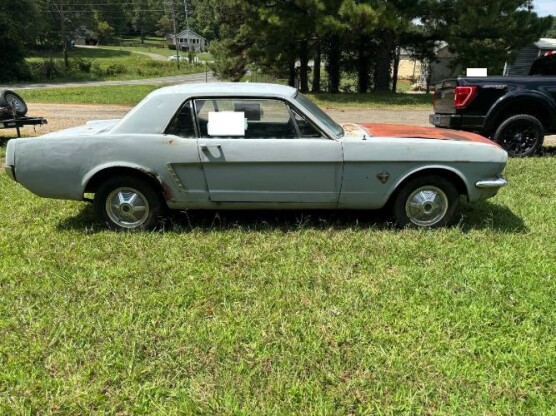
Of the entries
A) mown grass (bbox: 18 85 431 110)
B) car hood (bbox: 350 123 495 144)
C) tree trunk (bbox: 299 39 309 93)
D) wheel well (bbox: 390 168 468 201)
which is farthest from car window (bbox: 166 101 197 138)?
tree trunk (bbox: 299 39 309 93)

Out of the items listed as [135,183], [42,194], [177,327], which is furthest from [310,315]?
[42,194]

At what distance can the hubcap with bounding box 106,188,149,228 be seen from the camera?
4.56m

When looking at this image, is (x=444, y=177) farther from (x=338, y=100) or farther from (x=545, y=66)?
(x=338, y=100)

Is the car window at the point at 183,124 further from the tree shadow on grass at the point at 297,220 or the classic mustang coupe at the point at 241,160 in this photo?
the tree shadow on grass at the point at 297,220

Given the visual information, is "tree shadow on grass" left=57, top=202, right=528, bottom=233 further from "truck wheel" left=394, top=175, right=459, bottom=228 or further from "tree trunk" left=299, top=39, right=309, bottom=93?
"tree trunk" left=299, top=39, right=309, bottom=93

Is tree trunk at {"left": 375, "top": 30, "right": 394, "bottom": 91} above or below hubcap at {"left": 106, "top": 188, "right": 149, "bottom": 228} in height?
above

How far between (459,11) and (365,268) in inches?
680

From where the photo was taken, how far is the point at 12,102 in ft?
29.7

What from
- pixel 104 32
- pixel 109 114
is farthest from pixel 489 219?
pixel 104 32

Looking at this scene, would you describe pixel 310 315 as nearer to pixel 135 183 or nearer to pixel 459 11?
pixel 135 183

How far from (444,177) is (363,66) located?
74.9ft

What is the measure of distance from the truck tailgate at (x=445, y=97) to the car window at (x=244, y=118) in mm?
4435

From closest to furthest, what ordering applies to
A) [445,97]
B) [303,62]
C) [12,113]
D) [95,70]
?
[445,97] < [12,113] < [303,62] < [95,70]

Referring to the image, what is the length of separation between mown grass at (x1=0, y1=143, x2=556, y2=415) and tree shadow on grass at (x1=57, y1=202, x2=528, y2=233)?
0.03 m
